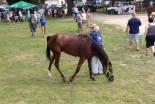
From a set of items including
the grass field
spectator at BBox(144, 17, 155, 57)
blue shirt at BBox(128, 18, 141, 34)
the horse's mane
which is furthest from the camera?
blue shirt at BBox(128, 18, 141, 34)

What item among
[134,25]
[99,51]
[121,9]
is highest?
[121,9]

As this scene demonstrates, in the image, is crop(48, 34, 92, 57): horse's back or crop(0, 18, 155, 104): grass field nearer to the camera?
crop(0, 18, 155, 104): grass field

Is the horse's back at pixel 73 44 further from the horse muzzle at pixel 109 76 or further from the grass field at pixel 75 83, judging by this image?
the grass field at pixel 75 83

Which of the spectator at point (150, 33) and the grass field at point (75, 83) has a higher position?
the spectator at point (150, 33)

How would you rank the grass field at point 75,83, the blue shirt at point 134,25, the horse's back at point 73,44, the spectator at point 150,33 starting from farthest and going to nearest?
the blue shirt at point 134,25 < the spectator at point 150,33 < the horse's back at point 73,44 < the grass field at point 75,83

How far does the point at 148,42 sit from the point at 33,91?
17.4 feet

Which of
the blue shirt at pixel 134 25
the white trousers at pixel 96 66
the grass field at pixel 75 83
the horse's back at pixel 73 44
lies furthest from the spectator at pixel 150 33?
the horse's back at pixel 73 44

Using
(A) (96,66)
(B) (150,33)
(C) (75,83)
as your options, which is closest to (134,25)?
(B) (150,33)

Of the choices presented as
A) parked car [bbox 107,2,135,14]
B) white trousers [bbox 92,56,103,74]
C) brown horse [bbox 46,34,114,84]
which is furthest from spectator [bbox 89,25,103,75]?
parked car [bbox 107,2,135,14]

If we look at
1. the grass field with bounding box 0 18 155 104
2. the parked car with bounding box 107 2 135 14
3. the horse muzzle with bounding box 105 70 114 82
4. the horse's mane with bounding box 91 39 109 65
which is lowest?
the grass field with bounding box 0 18 155 104

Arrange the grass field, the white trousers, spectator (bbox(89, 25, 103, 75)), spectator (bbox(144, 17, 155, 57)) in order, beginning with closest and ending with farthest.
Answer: the grass field < spectator (bbox(89, 25, 103, 75)) < the white trousers < spectator (bbox(144, 17, 155, 57))

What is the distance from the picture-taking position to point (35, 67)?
9.84 metres

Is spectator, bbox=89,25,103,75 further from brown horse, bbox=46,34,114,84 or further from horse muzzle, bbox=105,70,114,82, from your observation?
horse muzzle, bbox=105,70,114,82

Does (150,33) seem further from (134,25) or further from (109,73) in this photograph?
(109,73)
